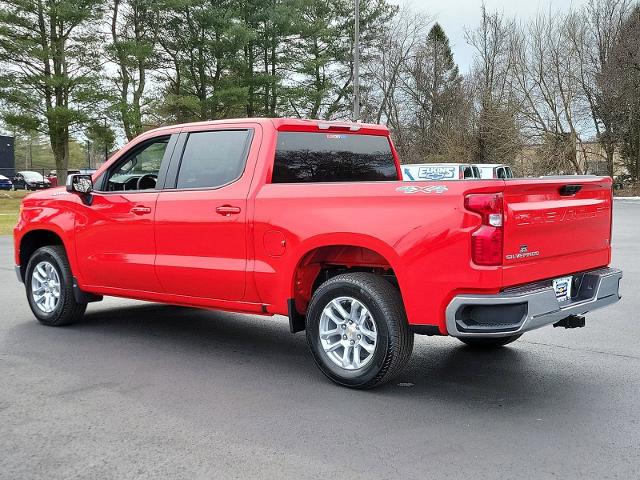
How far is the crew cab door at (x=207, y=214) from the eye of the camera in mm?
5531

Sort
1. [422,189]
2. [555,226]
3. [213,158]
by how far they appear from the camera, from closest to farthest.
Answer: [422,189] → [555,226] → [213,158]

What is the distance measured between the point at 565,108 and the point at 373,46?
13868 mm

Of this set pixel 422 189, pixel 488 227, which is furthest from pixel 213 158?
pixel 488 227

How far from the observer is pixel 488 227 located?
4.26 metres

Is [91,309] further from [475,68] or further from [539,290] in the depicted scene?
[475,68]

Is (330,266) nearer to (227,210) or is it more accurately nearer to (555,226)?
(227,210)

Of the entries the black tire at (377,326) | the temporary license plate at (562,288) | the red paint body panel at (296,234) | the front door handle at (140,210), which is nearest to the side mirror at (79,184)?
the red paint body panel at (296,234)

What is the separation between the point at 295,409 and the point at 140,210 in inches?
102

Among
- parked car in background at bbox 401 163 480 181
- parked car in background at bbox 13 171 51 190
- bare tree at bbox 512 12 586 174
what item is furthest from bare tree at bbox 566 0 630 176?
parked car in background at bbox 13 171 51 190

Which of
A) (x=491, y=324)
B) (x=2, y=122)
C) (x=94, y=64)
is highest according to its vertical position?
(x=94, y=64)

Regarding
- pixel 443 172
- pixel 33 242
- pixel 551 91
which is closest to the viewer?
pixel 33 242

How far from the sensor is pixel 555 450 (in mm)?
3805

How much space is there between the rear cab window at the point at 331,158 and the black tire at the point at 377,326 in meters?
1.10

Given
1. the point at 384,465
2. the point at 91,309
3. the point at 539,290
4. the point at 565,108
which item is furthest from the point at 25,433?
the point at 565,108
